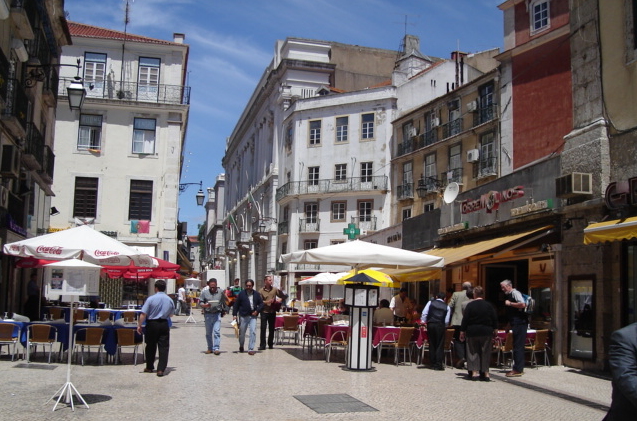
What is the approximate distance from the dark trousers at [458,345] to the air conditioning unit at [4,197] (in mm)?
12599

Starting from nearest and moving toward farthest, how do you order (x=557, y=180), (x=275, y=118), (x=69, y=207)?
(x=557, y=180)
(x=69, y=207)
(x=275, y=118)

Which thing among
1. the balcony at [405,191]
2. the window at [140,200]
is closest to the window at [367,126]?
the balcony at [405,191]

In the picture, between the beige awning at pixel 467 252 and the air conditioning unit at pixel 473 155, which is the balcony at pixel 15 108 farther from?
the air conditioning unit at pixel 473 155

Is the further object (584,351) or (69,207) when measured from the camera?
(69,207)

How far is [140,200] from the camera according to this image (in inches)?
1268

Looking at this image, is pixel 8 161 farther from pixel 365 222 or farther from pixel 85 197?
pixel 365 222

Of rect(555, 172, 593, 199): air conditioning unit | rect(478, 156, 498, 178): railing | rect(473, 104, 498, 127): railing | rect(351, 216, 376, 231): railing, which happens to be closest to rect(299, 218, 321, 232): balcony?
rect(351, 216, 376, 231): railing

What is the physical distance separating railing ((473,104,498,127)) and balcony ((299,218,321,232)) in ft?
51.9

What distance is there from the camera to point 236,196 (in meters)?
73.2

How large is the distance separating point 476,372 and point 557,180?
4.06 meters

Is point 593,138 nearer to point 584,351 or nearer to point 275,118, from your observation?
point 584,351

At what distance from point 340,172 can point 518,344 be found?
35.0 metres

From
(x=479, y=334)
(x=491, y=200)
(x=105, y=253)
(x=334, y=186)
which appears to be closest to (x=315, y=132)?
(x=334, y=186)

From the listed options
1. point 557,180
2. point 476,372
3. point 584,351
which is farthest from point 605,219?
point 476,372
